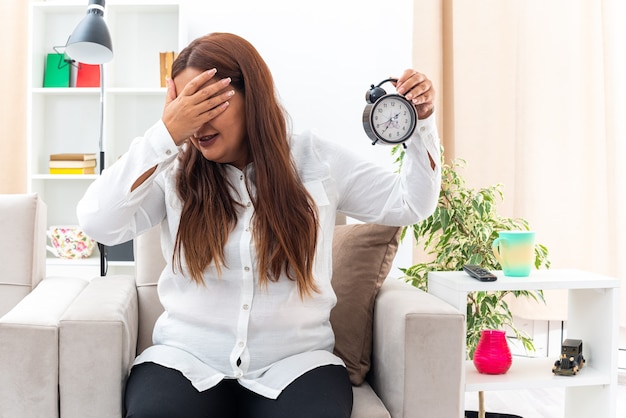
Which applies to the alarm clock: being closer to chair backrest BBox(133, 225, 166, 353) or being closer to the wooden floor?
chair backrest BBox(133, 225, 166, 353)

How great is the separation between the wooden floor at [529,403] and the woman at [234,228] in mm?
1216

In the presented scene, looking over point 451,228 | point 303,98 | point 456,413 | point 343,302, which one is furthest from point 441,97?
point 456,413

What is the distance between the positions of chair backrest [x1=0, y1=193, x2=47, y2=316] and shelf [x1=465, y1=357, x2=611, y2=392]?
1205 mm

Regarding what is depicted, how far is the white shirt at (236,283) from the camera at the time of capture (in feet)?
4.66

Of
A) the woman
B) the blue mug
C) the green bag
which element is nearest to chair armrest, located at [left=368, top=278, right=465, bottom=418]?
the woman

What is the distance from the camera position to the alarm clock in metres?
1.47

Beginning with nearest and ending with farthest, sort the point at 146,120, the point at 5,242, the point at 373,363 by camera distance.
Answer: the point at 373,363
the point at 5,242
the point at 146,120

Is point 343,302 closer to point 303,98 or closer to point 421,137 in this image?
point 421,137

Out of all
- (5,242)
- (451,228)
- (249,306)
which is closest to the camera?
(249,306)

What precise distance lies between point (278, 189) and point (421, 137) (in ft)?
1.05

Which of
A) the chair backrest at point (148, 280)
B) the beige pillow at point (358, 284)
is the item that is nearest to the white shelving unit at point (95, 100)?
the chair backrest at point (148, 280)

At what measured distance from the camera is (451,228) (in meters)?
2.14

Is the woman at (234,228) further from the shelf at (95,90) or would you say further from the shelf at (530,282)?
the shelf at (95,90)

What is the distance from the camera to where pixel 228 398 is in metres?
1.40
